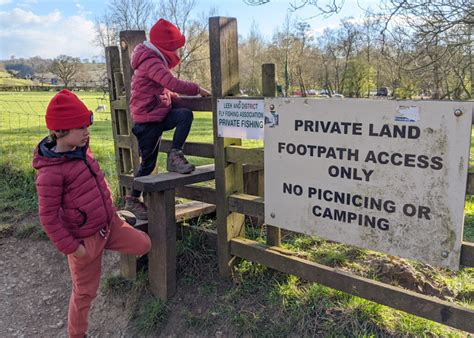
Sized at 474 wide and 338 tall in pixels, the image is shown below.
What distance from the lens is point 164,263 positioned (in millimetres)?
3740

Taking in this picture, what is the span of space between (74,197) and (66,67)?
215ft

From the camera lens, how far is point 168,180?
3504mm

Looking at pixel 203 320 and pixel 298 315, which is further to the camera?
pixel 203 320

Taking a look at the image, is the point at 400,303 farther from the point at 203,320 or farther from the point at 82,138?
the point at 82,138

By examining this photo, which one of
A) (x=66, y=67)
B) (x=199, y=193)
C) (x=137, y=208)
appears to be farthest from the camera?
(x=66, y=67)

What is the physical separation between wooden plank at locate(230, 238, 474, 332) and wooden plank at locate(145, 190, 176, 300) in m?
0.52

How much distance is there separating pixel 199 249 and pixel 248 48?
5138cm

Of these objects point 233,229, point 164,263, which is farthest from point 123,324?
point 233,229

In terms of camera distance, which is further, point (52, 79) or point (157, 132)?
point (52, 79)

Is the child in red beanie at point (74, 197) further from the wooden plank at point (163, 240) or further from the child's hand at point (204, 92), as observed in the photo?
the child's hand at point (204, 92)

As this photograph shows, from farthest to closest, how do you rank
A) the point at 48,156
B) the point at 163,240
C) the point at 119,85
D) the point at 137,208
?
the point at 119,85 < the point at 137,208 < the point at 163,240 < the point at 48,156

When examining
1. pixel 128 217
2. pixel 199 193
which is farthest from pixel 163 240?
pixel 199 193

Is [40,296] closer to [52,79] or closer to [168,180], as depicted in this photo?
[168,180]

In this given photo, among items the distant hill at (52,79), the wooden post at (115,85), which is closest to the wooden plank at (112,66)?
the wooden post at (115,85)
